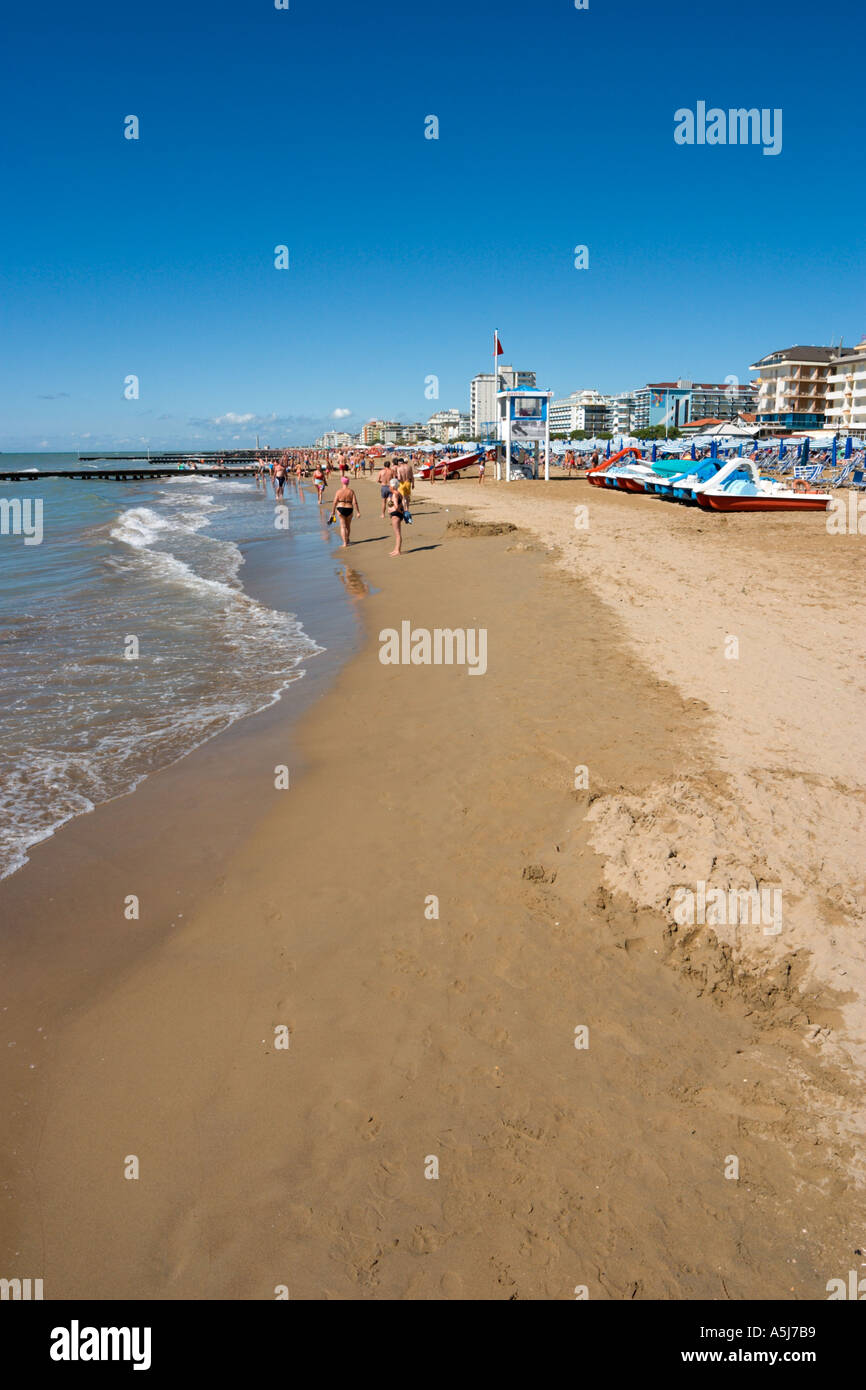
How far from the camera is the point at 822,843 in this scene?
412 centimetres

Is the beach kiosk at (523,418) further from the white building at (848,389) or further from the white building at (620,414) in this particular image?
the white building at (620,414)

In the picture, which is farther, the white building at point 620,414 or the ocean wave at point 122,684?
the white building at point 620,414

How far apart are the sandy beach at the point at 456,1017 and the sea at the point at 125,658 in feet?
2.10

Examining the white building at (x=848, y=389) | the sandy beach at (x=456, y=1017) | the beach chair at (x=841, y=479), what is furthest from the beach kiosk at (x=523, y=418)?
the white building at (x=848, y=389)

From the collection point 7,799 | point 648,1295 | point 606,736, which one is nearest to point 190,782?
point 7,799

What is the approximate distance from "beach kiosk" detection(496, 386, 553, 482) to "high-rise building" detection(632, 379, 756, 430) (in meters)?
114

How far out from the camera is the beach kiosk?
112 ft

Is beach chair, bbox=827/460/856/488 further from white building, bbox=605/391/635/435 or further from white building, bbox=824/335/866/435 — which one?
white building, bbox=605/391/635/435

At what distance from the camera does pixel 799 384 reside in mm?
84375

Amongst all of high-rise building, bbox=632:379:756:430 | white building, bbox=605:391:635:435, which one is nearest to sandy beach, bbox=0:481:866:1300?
high-rise building, bbox=632:379:756:430

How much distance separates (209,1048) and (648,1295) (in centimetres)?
199

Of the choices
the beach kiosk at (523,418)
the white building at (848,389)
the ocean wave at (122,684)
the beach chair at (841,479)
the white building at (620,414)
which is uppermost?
the white building at (620,414)

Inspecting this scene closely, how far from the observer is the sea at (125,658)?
6.05 m
